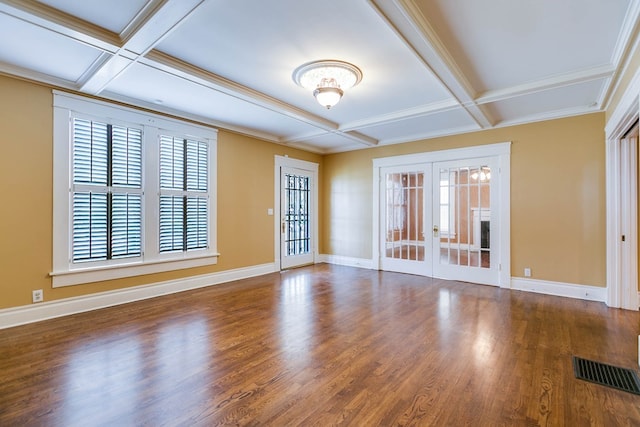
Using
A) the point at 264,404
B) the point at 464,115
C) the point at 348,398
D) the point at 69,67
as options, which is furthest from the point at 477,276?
the point at 69,67

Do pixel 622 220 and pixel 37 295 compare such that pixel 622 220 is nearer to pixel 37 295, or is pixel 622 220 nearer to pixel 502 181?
pixel 502 181

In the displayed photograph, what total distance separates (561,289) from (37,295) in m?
6.81

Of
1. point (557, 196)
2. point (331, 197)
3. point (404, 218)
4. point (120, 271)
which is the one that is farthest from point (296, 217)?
point (557, 196)

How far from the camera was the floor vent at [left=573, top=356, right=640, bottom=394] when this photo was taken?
220 centimetres

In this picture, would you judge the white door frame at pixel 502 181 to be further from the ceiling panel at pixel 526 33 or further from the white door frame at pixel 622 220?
the ceiling panel at pixel 526 33

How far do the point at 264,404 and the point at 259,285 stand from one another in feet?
10.5

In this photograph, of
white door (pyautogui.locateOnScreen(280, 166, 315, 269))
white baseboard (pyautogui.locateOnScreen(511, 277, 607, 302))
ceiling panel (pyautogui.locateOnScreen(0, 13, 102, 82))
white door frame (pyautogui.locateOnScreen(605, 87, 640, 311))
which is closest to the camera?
ceiling panel (pyautogui.locateOnScreen(0, 13, 102, 82))

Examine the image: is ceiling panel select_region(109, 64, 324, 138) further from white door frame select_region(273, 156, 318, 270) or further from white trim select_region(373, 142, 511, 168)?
white trim select_region(373, 142, 511, 168)

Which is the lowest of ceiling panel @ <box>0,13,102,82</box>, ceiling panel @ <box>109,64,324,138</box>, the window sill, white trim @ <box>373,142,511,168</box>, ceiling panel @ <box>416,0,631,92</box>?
the window sill

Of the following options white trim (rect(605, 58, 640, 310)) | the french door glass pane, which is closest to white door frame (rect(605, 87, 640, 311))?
white trim (rect(605, 58, 640, 310))

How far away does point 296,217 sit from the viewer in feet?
22.4

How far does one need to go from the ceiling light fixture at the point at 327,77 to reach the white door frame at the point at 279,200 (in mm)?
2921

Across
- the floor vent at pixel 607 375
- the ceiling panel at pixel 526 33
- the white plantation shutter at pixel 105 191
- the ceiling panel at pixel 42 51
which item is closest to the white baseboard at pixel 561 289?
the floor vent at pixel 607 375

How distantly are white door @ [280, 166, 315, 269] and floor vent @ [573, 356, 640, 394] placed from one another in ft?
16.1
